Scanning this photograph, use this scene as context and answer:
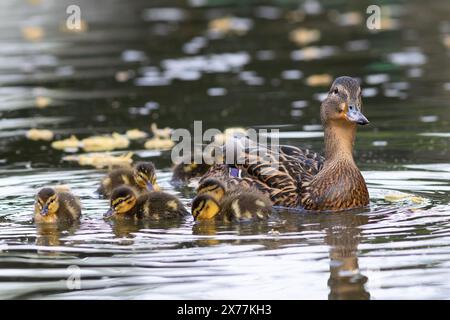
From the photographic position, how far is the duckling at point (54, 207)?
26.4 feet

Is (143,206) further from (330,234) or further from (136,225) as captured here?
(330,234)

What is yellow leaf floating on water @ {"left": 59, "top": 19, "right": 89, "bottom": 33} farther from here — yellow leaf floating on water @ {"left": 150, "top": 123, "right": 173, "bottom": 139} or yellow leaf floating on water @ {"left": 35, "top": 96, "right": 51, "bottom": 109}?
yellow leaf floating on water @ {"left": 150, "top": 123, "right": 173, "bottom": 139}

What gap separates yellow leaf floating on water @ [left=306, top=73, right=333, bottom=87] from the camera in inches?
516

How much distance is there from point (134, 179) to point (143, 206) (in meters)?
0.80

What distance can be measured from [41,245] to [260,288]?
5.81 ft

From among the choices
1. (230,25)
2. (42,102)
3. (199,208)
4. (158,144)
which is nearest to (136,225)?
(199,208)

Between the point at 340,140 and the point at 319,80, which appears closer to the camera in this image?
the point at 340,140

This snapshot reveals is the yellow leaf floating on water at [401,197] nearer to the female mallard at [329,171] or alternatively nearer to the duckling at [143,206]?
the female mallard at [329,171]

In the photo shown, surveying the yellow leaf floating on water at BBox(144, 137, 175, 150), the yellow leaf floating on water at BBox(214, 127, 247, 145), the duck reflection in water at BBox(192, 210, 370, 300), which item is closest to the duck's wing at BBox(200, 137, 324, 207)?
the duck reflection in water at BBox(192, 210, 370, 300)

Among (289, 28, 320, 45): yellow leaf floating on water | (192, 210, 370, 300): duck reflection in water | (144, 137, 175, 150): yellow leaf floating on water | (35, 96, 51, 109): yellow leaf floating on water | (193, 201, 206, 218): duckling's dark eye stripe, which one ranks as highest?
(289, 28, 320, 45): yellow leaf floating on water

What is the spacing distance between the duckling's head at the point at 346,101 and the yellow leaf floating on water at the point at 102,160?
2331 millimetres

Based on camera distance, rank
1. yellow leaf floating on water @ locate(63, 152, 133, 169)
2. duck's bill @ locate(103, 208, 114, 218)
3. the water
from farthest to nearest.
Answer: yellow leaf floating on water @ locate(63, 152, 133, 169) < duck's bill @ locate(103, 208, 114, 218) < the water

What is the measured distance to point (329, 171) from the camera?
27.7 feet

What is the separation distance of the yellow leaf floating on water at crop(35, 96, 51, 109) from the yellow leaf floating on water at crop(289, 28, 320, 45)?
13.4 ft
